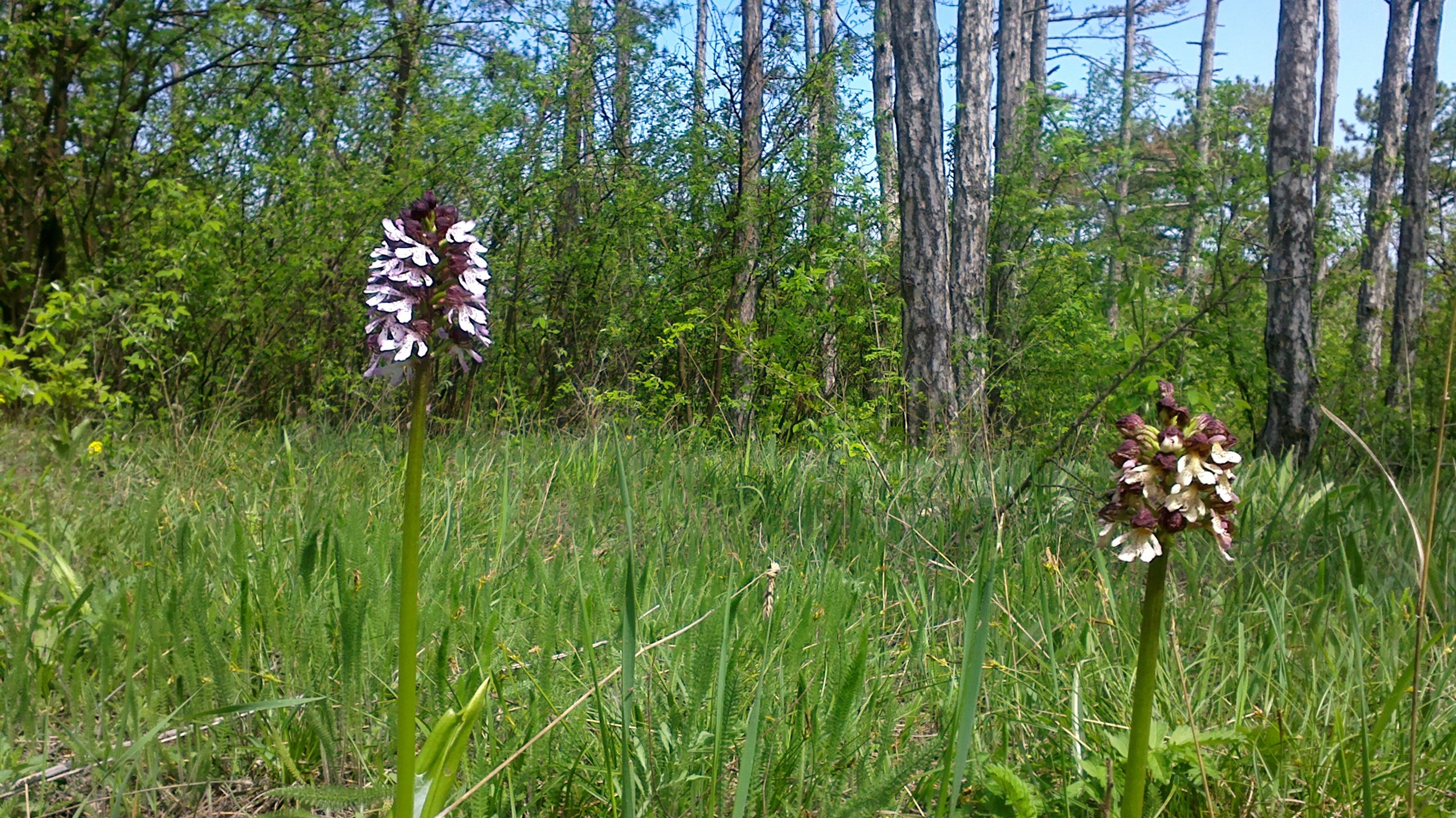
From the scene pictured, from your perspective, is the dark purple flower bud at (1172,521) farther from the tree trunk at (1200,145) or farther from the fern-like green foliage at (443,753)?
the tree trunk at (1200,145)

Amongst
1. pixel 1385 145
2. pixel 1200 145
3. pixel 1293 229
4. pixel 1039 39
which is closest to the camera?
pixel 1293 229

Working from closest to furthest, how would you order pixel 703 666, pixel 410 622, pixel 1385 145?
pixel 410 622, pixel 703 666, pixel 1385 145

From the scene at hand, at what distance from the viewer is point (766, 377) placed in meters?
6.79

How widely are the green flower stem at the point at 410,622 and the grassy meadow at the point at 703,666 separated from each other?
0.28 metres

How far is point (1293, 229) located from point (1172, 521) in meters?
8.26

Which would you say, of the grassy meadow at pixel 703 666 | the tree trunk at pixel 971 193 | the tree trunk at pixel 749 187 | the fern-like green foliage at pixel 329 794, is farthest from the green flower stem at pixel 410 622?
the tree trunk at pixel 749 187

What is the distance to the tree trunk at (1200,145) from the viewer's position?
7625 millimetres

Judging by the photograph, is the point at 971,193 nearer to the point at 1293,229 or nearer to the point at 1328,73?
the point at 1293,229

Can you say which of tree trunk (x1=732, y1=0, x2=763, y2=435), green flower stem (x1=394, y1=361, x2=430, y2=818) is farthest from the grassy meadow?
tree trunk (x1=732, y1=0, x2=763, y2=435)

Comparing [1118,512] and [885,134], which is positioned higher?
[885,134]

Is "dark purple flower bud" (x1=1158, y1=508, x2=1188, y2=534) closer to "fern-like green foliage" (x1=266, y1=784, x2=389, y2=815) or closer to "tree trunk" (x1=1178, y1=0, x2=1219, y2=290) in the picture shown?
"fern-like green foliage" (x1=266, y1=784, x2=389, y2=815)

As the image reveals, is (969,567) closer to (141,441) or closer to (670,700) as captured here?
(670,700)

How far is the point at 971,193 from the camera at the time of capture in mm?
8617

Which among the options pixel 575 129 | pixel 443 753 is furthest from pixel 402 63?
pixel 443 753
